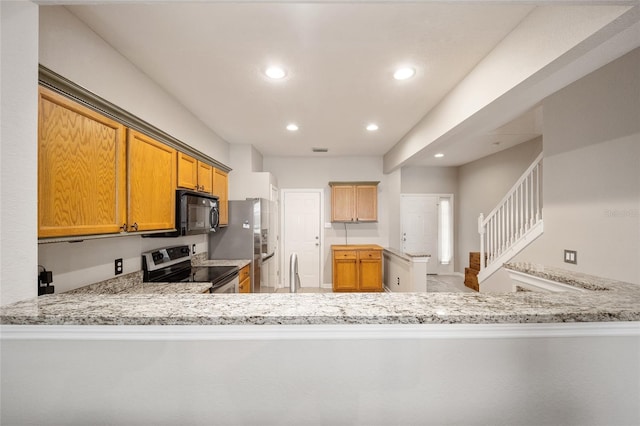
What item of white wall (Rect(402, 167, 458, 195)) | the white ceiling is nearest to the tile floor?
white wall (Rect(402, 167, 458, 195))

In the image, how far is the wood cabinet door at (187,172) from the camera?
2605 mm

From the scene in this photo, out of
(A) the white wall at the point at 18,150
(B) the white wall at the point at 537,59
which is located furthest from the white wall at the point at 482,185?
(A) the white wall at the point at 18,150

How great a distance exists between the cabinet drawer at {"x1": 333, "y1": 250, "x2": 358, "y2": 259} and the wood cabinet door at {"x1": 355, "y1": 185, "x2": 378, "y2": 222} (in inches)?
27.0

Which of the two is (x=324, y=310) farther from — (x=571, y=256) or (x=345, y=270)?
(x=345, y=270)

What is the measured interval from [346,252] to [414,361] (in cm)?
417

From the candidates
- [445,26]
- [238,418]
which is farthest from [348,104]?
[238,418]

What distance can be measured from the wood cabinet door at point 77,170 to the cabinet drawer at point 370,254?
400 cm

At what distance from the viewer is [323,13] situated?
164 centimetres

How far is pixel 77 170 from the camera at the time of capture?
1.46m

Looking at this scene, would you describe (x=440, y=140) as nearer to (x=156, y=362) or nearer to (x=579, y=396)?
(x=579, y=396)

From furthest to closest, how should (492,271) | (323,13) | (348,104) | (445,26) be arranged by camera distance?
1. (492,271)
2. (348,104)
3. (445,26)
4. (323,13)

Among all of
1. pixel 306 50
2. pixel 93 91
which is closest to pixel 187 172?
pixel 93 91

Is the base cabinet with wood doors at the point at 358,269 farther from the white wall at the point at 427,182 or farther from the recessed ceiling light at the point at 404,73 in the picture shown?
the recessed ceiling light at the point at 404,73

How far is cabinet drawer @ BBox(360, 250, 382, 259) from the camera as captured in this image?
5078 mm
